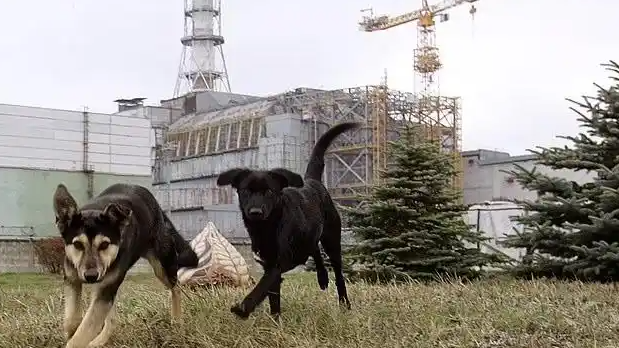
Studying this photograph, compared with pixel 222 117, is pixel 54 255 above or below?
below

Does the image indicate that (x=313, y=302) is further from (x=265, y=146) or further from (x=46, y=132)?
(x=265, y=146)

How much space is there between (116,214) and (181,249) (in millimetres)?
1422

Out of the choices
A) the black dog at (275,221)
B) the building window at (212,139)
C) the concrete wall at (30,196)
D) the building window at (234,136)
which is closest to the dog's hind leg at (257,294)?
the black dog at (275,221)

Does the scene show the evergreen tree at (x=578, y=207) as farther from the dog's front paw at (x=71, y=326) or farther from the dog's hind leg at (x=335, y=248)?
the dog's front paw at (x=71, y=326)

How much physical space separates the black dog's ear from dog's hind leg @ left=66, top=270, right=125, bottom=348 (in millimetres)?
1345

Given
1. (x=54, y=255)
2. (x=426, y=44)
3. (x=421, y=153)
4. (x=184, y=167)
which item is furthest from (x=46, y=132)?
(x=426, y=44)

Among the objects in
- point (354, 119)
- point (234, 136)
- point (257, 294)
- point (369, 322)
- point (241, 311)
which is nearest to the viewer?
point (241, 311)

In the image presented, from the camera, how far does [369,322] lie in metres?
6.03

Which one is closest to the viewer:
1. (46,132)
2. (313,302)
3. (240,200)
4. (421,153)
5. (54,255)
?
(240,200)

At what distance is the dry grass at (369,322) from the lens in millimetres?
5578

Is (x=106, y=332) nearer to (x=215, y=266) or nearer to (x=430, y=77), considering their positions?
(x=215, y=266)

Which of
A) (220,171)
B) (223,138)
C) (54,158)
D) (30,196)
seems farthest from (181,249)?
(223,138)

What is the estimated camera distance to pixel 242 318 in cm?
568

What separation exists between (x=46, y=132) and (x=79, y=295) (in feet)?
88.2
